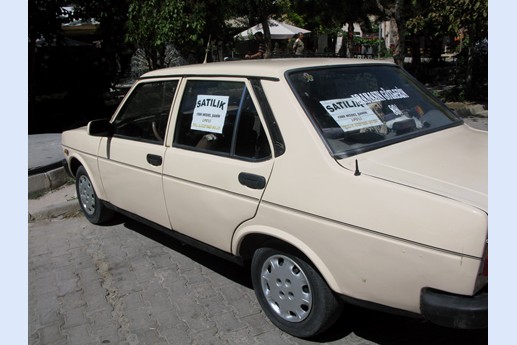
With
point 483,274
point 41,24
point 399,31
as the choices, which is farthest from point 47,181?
point 399,31

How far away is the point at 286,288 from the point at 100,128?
256 centimetres

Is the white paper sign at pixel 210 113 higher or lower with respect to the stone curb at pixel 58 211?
higher

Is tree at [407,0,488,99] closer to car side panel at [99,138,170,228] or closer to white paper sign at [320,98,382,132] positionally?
white paper sign at [320,98,382,132]

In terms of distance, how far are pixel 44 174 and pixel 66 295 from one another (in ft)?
10.2

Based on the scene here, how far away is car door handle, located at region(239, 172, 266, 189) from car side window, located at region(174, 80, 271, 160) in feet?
0.44

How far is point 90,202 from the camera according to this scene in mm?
5305

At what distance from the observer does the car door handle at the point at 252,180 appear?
9.75 ft

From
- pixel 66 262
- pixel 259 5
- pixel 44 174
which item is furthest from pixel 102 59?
pixel 66 262

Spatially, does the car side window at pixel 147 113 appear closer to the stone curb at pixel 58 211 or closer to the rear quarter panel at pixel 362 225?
the rear quarter panel at pixel 362 225

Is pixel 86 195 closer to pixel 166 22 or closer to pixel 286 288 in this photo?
pixel 286 288

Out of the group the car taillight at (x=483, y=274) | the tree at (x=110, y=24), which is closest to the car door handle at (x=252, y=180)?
the car taillight at (x=483, y=274)

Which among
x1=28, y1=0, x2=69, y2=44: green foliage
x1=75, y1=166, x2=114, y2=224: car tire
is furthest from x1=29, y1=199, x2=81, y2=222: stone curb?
x1=28, y1=0, x2=69, y2=44: green foliage

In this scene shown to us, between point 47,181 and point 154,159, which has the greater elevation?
point 154,159

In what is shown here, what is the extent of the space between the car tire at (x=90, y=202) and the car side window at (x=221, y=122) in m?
1.88
